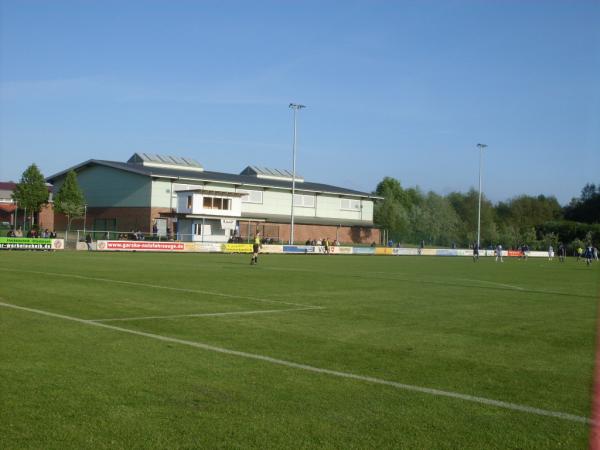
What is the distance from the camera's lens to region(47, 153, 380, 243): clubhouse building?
74.4m

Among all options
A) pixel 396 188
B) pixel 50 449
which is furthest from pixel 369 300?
pixel 396 188

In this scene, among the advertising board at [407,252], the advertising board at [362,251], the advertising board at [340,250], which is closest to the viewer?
the advertising board at [340,250]

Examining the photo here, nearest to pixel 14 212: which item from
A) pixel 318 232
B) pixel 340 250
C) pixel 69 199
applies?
pixel 69 199

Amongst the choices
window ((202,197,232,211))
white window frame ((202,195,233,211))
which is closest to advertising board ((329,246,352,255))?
white window frame ((202,195,233,211))

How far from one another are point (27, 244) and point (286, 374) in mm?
47642

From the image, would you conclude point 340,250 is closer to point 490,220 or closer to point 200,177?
point 200,177

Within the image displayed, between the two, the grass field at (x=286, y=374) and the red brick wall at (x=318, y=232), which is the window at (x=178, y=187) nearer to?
the red brick wall at (x=318, y=232)

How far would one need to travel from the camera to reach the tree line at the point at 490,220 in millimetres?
99938

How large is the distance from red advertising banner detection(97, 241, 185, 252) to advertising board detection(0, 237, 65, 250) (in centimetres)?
429

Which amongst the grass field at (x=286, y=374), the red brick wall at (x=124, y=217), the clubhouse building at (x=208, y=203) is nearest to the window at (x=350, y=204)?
the clubhouse building at (x=208, y=203)

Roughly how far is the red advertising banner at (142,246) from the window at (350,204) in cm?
4570

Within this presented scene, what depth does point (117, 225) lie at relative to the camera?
84.9 metres

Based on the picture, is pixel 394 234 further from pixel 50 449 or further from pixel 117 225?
pixel 50 449

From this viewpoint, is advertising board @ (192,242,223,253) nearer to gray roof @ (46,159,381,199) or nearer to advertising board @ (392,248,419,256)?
gray roof @ (46,159,381,199)
